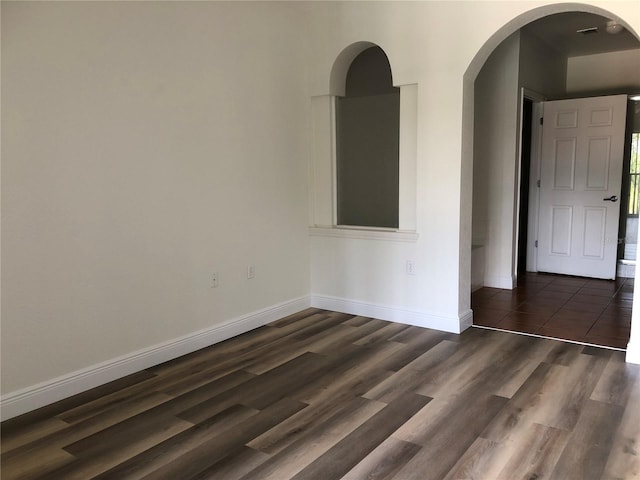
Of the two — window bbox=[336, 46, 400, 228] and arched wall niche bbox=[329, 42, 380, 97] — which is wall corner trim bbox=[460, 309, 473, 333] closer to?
window bbox=[336, 46, 400, 228]

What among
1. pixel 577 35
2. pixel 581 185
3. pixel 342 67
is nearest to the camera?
pixel 342 67

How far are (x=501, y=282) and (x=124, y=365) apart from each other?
3999 mm

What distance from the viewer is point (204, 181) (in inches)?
145

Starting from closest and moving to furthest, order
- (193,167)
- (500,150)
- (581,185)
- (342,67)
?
1. (193,167)
2. (342,67)
3. (500,150)
4. (581,185)

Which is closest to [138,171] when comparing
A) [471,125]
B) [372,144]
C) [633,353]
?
[471,125]

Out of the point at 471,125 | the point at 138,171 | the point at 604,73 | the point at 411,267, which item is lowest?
the point at 411,267

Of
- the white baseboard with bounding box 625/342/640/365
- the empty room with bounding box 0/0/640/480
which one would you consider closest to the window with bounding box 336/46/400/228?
the empty room with bounding box 0/0/640/480

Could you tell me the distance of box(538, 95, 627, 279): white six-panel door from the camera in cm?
575

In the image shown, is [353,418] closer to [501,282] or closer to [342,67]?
[342,67]

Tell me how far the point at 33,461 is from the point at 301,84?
3.50 m

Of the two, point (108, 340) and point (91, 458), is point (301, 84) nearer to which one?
point (108, 340)

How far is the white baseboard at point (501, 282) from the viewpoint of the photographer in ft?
18.1

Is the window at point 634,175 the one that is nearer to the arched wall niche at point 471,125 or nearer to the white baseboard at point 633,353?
the arched wall niche at point 471,125

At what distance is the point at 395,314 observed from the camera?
439 centimetres
